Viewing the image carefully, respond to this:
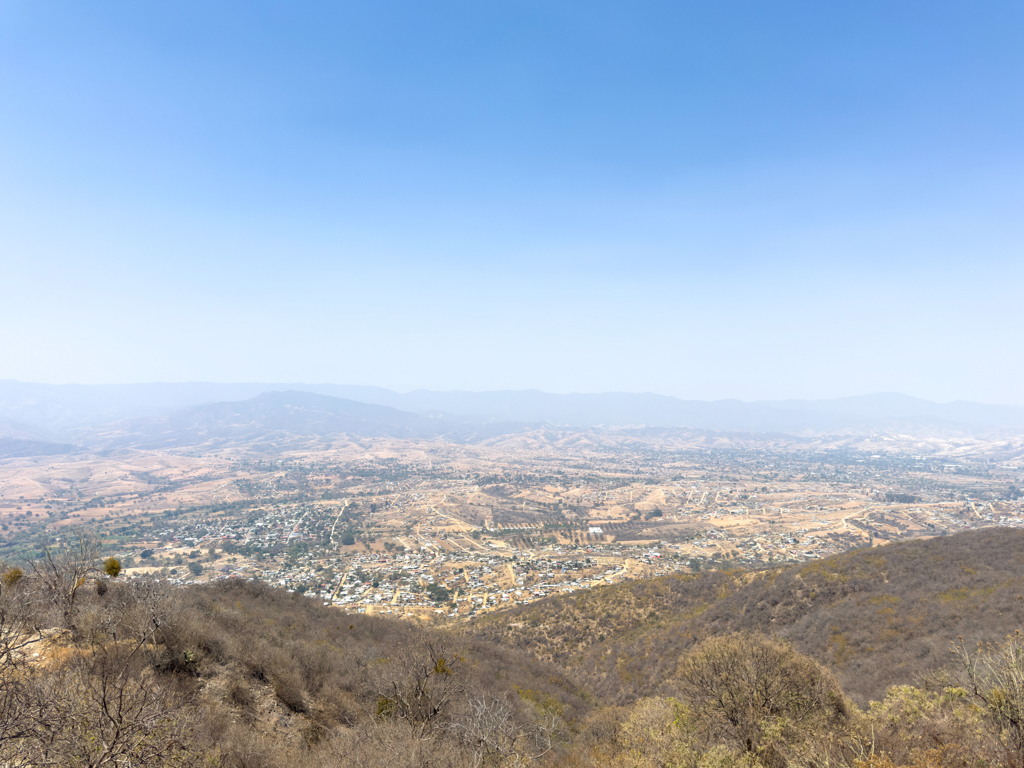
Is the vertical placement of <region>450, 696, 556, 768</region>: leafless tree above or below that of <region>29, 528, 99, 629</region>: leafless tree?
below

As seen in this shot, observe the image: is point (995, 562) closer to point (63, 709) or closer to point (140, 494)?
point (63, 709)

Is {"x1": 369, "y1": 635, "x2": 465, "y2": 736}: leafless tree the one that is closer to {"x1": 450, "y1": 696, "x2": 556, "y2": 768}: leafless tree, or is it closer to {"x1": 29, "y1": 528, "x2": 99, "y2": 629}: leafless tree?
{"x1": 450, "y1": 696, "x2": 556, "y2": 768}: leafless tree

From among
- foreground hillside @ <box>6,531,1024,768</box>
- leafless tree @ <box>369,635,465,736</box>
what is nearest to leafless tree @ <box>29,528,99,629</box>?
foreground hillside @ <box>6,531,1024,768</box>

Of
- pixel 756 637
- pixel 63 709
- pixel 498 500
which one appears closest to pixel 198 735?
pixel 63 709

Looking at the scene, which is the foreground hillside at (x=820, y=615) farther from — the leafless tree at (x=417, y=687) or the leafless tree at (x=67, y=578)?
the leafless tree at (x=67, y=578)

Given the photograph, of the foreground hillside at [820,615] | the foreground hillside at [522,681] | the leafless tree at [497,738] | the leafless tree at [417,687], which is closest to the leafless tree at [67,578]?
the foreground hillside at [522,681]

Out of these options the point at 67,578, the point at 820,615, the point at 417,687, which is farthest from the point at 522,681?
the point at 67,578
